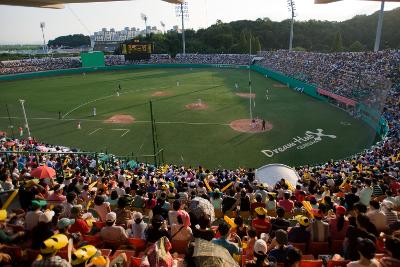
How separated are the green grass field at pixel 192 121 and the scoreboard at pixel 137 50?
19.7m

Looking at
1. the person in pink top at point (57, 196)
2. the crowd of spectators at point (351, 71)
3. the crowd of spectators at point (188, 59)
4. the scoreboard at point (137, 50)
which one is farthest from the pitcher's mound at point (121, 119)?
the crowd of spectators at point (188, 59)

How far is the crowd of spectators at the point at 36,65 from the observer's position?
69056 millimetres

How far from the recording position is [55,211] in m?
7.42

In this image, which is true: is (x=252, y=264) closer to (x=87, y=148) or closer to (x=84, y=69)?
(x=87, y=148)

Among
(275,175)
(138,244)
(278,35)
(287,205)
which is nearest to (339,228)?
(287,205)

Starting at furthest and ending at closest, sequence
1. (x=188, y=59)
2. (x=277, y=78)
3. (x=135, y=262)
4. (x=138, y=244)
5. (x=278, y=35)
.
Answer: (x=278, y=35) < (x=188, y=59) < (x=277, y=78) < (x=138, y=244) < (x=135, y=262)

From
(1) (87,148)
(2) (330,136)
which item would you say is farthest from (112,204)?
(2) (330,136)

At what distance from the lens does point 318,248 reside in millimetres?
6992

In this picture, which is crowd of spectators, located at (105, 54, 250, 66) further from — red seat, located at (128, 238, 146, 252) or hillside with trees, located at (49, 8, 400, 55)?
red seat, located at (128, 238, 146, 252)

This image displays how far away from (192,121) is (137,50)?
4667 centimetres

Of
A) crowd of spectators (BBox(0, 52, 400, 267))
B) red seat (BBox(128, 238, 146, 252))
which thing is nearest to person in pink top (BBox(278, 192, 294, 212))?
crowd of spectators (BBox(0, 52, 400, 267))

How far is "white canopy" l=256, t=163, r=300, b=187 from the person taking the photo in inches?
557

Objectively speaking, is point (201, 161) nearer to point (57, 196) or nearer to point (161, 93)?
point (57, 196)

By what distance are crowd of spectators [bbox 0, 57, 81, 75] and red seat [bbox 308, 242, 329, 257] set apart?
74.2 metres
